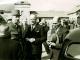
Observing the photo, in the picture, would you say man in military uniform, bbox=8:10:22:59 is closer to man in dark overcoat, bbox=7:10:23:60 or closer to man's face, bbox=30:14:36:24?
man in dark overcoat, bbox=7:10:23:60

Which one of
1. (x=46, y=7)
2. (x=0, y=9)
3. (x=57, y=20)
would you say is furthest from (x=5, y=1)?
(x=57, y=20)

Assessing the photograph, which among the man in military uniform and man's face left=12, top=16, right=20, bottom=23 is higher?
man's face left=12, top=16, right=20, bottom=23

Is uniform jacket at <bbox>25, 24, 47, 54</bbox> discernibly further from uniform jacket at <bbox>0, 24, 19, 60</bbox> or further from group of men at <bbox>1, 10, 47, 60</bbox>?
uniform jacket at <bbox>0, 24, 19, 60</bbox>

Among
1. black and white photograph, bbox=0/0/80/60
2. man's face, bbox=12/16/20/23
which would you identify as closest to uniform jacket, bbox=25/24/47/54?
black and white photograph, bbox=0/0/80/60

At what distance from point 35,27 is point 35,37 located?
0.08 m

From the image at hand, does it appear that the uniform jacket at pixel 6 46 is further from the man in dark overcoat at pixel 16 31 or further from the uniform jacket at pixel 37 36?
the uniform jacket at pixel 37 36

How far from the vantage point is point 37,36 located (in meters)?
1.76

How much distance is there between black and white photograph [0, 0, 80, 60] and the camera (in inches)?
66.2

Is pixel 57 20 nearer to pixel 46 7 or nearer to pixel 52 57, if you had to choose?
pixel 46 7

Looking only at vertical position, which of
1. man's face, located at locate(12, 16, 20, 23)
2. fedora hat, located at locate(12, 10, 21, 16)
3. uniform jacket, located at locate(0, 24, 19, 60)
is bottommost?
uniform jacket, located at locate(0, 24, 19, 60)

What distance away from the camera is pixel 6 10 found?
5.74 ft

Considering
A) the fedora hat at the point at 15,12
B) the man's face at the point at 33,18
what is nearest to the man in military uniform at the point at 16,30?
the fedora hat at the point at 15,12

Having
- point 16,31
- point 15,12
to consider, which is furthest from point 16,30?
point 15,12

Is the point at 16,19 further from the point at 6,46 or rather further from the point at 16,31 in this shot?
the point at 6,46
